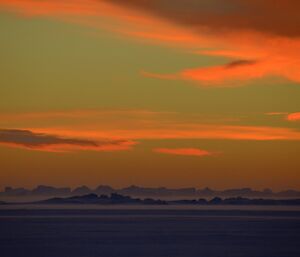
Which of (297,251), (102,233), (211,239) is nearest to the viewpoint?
(297,251)

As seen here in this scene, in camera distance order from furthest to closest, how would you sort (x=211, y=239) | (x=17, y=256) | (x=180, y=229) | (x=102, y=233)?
1. (x=180, y=229)
2. (x=102, y=233)
3. (x=211, y=239)
4. (x=17, y=256)

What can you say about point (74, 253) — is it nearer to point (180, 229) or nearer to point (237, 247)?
point (237, 247)

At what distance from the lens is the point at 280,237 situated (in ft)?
149

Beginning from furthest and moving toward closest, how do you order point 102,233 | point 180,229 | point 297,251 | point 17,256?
point 180,229, point 102,233, point 297,251, point 17,256

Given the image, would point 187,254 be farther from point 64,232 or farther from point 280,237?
point 64,232

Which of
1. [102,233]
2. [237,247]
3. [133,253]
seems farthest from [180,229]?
[133,253]

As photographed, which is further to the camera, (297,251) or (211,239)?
(211,239)

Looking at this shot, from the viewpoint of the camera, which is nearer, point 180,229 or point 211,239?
point 211,239

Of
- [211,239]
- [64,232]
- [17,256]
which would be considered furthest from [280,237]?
[17,256]

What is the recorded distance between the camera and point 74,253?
35219 millimetres

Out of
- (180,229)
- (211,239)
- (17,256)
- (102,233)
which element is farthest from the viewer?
(180,229)

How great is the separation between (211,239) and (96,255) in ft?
33.6

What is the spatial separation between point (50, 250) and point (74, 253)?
1603mm

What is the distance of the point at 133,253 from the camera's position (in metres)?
35.3
